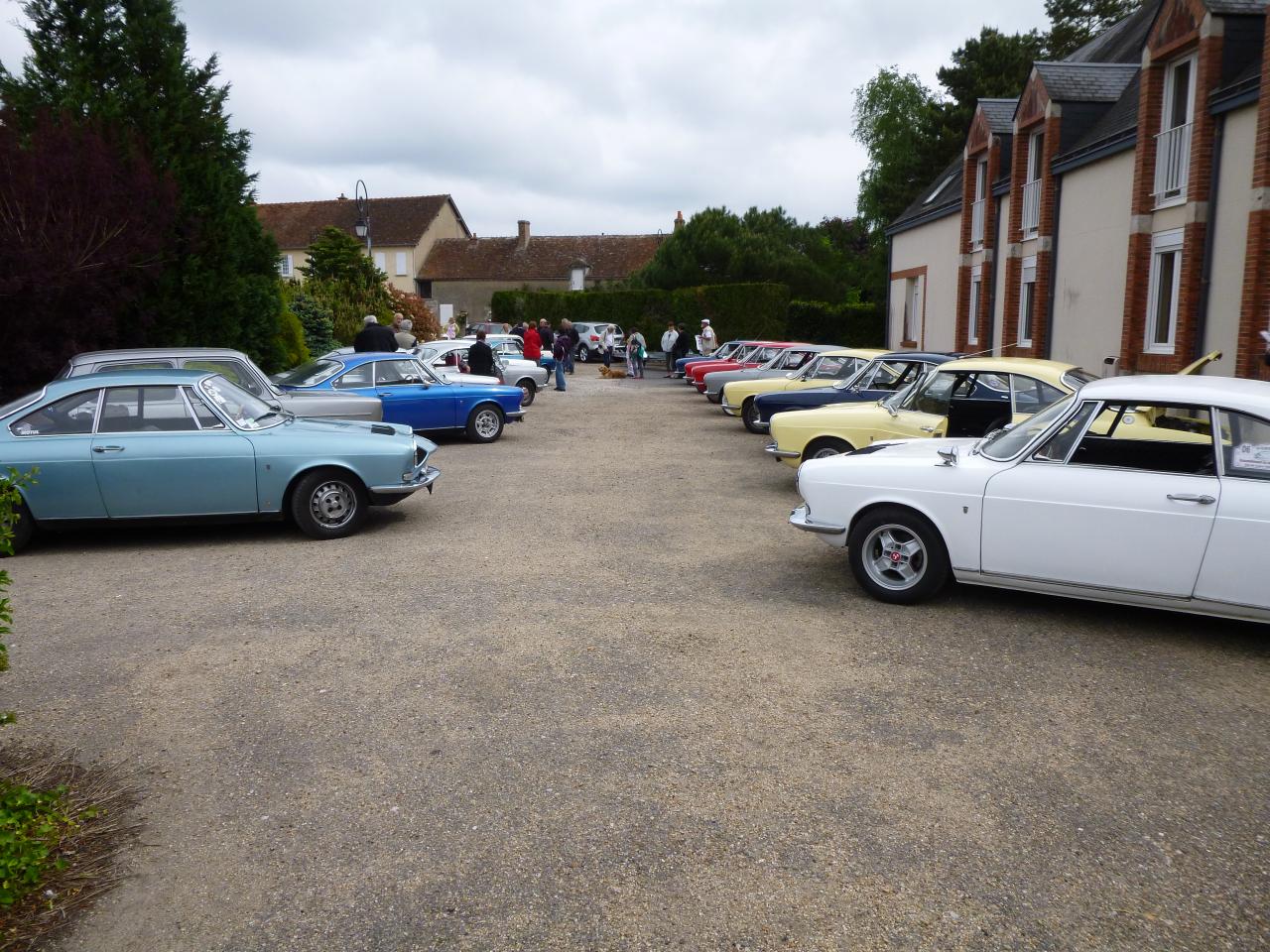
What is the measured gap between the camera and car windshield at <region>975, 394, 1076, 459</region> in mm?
6328

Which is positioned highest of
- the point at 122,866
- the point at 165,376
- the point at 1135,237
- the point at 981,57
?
the point at 981,57

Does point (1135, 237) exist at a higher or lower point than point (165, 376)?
higher

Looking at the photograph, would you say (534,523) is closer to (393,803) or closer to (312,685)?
(312,685)

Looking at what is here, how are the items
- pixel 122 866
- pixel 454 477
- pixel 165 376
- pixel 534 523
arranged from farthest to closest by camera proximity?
1. pixel 454 477
2. pixel 534 523
3. pixel 165 376
4. pixel 122 866

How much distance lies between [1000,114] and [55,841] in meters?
24.2

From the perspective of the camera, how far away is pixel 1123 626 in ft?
20.1

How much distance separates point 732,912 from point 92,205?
→ 12.8 m

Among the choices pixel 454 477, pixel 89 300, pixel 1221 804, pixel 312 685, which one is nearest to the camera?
pixel 1221 804

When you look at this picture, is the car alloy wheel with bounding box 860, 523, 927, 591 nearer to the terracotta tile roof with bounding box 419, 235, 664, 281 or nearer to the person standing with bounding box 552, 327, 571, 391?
the person standing with bounding box 552, 327, 571, 391

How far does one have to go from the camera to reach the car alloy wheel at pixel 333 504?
8.53m

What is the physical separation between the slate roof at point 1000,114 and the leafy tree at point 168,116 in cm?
1627

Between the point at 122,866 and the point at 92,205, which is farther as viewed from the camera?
the point at 92,205

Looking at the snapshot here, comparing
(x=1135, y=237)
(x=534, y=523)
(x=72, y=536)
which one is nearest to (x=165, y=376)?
(x=72, y=536)

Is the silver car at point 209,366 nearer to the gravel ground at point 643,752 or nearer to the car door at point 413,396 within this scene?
the car door at point 413,396
